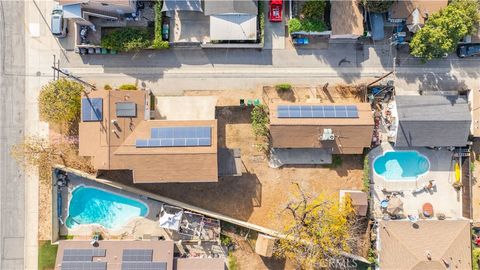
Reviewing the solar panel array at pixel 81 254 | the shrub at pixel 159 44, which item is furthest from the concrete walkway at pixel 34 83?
the shrub at pixel 159 44

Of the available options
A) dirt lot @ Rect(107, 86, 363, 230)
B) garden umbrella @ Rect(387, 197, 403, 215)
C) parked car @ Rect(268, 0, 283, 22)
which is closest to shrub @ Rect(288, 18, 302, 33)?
parked car @ Rect(268, 0, 283, 22)

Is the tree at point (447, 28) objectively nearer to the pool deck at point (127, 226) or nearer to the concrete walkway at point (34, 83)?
the pool deck at point (127, 226)

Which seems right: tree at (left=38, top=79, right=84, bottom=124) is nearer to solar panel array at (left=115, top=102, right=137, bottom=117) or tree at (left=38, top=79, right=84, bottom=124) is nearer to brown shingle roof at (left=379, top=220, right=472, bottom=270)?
solar panel array at (left=115, top=102, right=137, bottom=117)

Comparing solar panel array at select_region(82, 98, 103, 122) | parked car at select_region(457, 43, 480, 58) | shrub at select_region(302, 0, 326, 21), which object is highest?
shrub at select_region(302, 0, 326, 21)

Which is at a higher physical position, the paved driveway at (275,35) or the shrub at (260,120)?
the paved driveway at (275,35)

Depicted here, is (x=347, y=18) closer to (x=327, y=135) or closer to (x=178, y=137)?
(x=327, y=135)

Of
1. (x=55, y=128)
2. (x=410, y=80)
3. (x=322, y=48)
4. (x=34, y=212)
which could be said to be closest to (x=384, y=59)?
(x=410, y=80)
